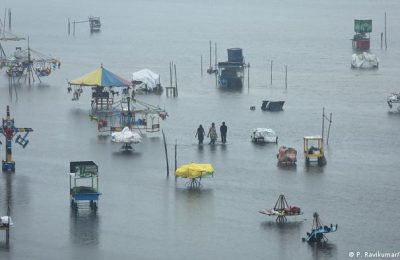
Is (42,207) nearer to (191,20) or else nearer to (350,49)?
(350,49)

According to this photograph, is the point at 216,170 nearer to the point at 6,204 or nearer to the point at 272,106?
the point at 6,204

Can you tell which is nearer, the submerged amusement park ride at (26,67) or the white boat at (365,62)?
the submerged amusement park ride at (26,67)

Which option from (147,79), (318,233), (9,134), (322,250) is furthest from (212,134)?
(147,79)

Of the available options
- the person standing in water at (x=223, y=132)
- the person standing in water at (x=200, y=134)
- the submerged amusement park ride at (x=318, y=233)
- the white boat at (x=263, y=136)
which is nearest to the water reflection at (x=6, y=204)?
the submerged amusement park ride at (x=318, y=233)

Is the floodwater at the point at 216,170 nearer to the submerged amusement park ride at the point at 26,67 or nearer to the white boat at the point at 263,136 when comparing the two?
the white boat at the point at 263,136

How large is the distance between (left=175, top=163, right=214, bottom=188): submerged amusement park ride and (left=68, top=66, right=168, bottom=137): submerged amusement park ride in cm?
671

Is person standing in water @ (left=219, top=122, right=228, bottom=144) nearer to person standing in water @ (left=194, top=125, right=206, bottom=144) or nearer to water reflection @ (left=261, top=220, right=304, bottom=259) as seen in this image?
person standing in water @ (left=194, top=125, right=206, bottom=144)

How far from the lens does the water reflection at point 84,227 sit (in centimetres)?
3334

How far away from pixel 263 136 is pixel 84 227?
14.2 meters

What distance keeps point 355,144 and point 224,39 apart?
5867 centimetres

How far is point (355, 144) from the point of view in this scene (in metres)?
47.9

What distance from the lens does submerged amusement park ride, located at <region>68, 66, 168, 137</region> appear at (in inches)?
1950

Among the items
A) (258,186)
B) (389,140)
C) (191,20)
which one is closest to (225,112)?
(389,140)

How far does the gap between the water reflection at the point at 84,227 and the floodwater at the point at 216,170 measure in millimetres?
51
